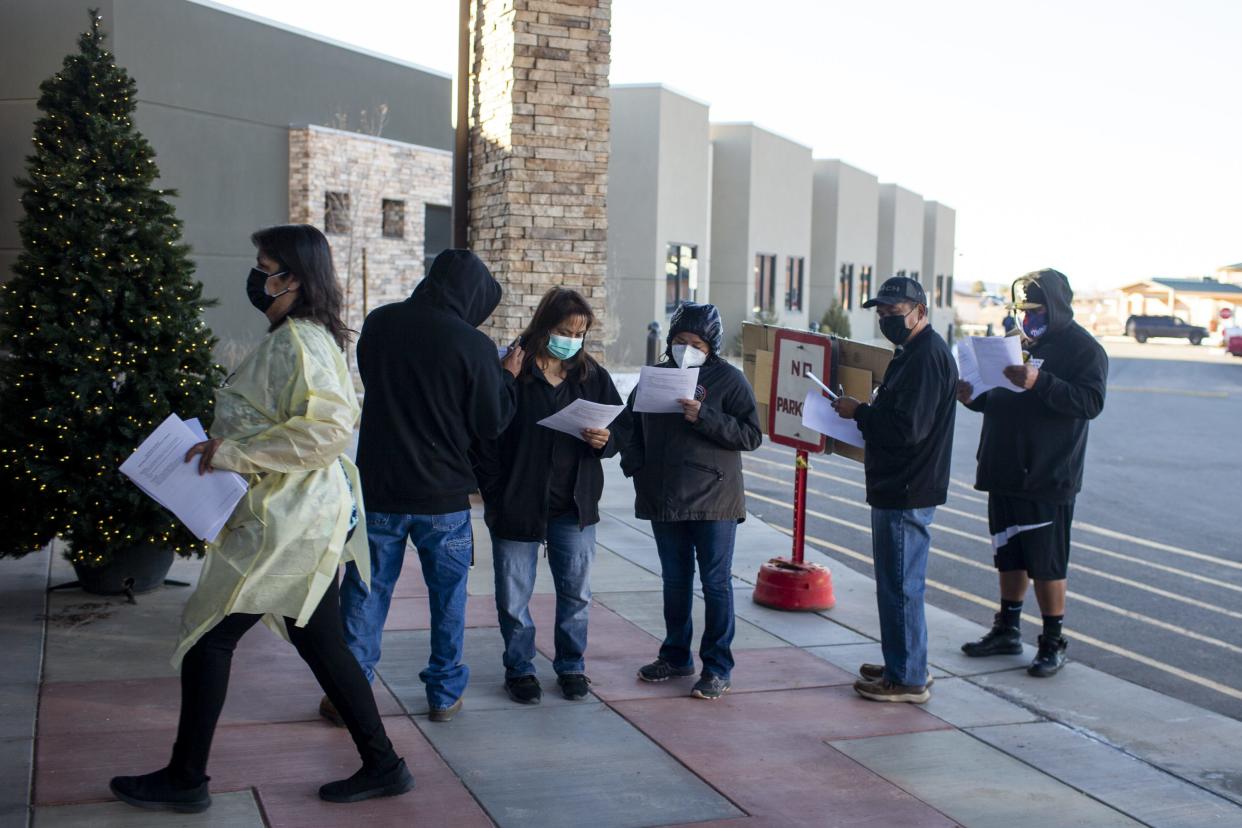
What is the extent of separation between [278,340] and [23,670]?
2854 mm

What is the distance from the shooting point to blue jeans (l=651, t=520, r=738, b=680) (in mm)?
6012

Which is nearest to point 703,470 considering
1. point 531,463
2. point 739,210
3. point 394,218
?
point 531,463

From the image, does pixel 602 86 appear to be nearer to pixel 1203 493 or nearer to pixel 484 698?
pixel 484 698

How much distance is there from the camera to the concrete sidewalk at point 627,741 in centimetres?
464

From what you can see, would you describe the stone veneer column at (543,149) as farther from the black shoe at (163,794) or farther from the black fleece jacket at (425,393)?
the black shoe at (163,794)

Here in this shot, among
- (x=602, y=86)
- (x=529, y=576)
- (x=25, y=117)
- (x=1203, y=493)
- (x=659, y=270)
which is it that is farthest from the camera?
(x=659, y=270)

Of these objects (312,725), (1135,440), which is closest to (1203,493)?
(1135,440)

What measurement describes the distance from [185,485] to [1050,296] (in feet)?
15.0

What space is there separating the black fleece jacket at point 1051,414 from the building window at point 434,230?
24.4 m

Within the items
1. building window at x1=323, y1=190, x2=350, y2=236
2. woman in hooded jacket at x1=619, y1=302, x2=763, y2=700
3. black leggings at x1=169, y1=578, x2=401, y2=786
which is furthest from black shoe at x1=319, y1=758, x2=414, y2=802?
building window at x1=323, y1=190, x2=350, y2=236

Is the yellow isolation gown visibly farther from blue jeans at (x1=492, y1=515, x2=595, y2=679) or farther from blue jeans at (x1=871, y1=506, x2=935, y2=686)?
blue jeans at (x1=871, y1=506, x2=935, y2=686)

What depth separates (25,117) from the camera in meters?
21.7

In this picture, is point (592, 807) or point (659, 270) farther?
point (659, 270)

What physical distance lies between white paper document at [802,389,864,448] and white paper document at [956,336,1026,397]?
626 millimetres
